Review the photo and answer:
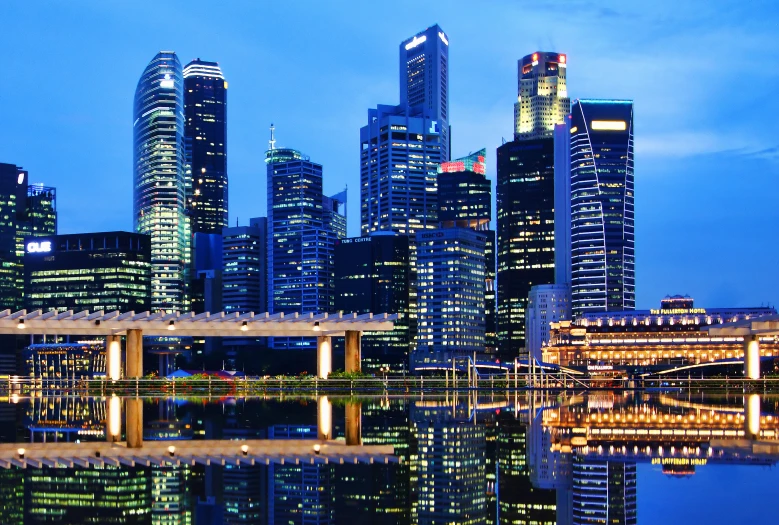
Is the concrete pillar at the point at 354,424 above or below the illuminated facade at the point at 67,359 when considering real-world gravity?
above

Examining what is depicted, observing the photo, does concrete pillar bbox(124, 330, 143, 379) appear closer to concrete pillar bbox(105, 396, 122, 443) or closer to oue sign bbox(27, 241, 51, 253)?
concrete pillar bbox(105, 396, 122, 443)

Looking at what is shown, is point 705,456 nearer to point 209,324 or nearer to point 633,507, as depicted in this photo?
point 633,507

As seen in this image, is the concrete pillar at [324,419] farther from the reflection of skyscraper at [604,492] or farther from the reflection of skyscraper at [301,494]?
the reflection of skyscraper at [604,492]

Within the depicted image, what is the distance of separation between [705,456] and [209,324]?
40.8 m

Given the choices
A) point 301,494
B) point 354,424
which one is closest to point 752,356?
point 354,424

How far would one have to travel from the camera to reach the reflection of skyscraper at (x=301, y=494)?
12.1 meters

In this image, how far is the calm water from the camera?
12.2 meters

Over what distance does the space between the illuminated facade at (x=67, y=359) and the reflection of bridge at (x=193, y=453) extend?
145m

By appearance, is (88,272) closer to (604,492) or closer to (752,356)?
(752,356)

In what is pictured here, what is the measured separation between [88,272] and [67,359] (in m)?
25.5

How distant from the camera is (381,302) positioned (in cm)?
19988

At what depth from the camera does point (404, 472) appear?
16.0 metres

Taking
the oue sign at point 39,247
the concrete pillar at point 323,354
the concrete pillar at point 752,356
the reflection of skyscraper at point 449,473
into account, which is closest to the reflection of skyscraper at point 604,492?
the reflection of skyscraper at point 449,473

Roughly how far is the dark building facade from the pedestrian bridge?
127 metres
